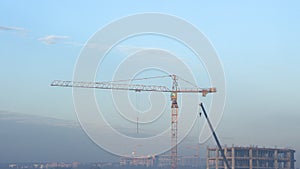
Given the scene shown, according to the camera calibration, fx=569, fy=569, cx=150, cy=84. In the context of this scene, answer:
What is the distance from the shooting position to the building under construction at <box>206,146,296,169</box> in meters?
124

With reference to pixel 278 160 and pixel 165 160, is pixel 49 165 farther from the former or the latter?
pixel 278 160

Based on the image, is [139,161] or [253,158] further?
[139,161]

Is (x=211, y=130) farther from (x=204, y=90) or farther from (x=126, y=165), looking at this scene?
(x=126, y=165)

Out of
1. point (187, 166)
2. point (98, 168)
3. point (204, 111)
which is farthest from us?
point (187, 166)

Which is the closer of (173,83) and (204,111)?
(204,111)

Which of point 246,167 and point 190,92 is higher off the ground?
point 190,92

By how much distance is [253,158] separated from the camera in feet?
411

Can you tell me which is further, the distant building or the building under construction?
the distant building

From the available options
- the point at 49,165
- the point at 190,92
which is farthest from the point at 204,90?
the point at 49,165

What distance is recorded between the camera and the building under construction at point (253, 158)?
124m

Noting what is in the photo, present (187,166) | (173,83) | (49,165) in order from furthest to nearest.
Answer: (49,165) → (187,166) → (173,83)

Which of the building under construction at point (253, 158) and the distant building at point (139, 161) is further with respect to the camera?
the distant building at point (139, 161)

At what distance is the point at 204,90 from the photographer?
10088cm

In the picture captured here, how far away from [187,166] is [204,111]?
299 ft
